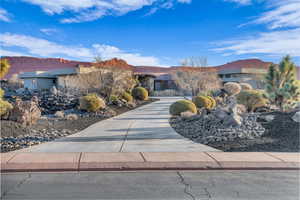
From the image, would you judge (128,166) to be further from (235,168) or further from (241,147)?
(241,147)

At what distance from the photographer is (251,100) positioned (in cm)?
1543

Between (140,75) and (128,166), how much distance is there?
32.2m

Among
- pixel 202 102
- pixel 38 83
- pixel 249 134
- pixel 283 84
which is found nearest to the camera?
pixel 249 134

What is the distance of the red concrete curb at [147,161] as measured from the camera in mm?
5676

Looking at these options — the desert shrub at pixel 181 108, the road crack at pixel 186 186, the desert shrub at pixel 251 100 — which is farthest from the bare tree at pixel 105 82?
the road crack at pixel 186 186

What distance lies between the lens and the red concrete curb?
568 cm

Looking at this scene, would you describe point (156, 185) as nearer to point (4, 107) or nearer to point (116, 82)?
point (4, 107)

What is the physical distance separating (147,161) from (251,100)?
11573 millimetres

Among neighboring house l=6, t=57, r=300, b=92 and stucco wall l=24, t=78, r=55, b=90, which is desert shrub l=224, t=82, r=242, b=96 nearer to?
neighboring house l=6, t=57, r=300, b=92

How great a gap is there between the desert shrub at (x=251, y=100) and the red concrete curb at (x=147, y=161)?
887 cm

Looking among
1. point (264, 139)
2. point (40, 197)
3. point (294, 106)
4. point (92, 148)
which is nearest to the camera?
point (40, 197)

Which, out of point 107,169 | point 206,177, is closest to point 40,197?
point 107,169

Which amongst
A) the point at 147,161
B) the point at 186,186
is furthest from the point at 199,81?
the point at 186,186

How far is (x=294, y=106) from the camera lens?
1322cm
